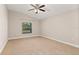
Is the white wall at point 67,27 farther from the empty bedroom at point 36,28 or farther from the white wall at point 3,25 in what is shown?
the white wall at point 3,25

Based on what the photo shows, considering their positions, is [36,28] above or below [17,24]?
below

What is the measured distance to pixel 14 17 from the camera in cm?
263

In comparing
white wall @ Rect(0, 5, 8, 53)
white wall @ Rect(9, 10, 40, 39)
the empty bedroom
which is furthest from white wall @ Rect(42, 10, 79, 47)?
white wall @ Rect(0, 5, 8, 53)

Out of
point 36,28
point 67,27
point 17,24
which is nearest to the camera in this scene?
point 17,24

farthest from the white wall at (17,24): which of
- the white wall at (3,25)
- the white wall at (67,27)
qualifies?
the white wall at (67,27)

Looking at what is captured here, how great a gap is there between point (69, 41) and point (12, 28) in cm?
228

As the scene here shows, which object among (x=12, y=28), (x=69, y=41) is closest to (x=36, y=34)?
(x=12, y=28)

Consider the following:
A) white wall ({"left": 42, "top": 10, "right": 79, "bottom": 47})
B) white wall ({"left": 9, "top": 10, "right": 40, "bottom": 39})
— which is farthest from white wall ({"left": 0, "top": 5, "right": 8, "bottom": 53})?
white wall ({"left": 42, "top": 10, "right": 79, "bottom": 47})

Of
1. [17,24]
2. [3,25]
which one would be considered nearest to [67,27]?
[17,24]

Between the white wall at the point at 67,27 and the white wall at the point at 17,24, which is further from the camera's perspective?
the white wall at the point at 67,27

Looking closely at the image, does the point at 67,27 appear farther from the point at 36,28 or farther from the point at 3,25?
the point at 3,25

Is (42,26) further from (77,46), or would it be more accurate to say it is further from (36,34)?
(77,46)

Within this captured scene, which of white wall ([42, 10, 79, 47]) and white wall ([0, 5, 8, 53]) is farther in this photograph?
white wall ([42, 10, 79, 47])

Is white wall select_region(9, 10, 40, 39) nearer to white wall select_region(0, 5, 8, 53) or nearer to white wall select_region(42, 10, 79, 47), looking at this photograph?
white wall select_region(0, 5, 8, 53)
